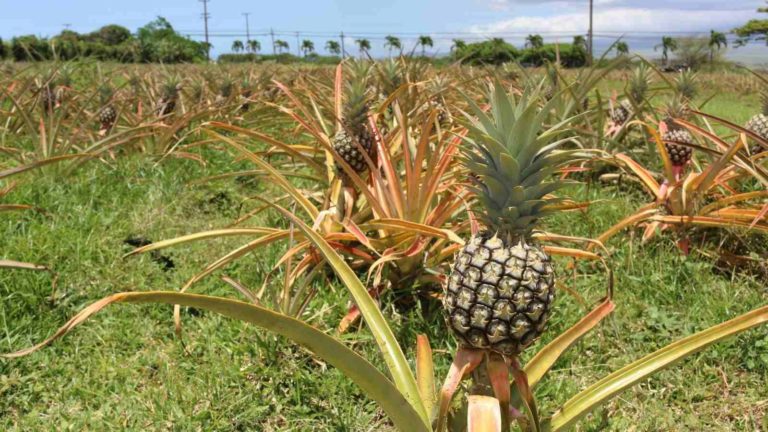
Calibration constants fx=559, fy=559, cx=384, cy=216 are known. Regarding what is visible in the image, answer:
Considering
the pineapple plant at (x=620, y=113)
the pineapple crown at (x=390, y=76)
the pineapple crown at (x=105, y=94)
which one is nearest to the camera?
the pineapple crown at (x=390, y=76)

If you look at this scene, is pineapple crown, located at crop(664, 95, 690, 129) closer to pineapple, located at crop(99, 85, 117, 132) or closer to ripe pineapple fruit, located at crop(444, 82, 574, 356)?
ripe pineapple fruit, located at crop(444, 82, 574, 356)

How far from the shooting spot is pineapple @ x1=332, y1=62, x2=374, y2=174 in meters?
2.74

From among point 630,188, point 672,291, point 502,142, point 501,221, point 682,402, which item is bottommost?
point 682,402

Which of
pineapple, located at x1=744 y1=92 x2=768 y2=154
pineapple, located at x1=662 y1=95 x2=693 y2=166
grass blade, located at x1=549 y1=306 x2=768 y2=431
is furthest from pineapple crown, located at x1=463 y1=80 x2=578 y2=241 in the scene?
pineapple, located at x1=744 y1=92 x2=768 y2=154

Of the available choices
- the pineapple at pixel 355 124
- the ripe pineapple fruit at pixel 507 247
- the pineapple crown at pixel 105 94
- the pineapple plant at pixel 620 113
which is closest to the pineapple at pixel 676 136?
the pineapple plant at pixel 620 113

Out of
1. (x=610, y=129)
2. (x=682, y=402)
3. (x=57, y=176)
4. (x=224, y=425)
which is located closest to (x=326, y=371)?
(x=224, y=425)

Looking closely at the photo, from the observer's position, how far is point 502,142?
4.52 feet

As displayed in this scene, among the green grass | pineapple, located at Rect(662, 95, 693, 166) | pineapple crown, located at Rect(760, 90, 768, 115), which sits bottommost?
the green grass

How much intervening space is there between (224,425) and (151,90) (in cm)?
483

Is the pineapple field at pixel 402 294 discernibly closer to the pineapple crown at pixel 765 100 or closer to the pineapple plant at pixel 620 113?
the pineapple crown at pixel 765 100

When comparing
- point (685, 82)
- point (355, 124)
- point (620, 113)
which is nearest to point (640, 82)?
point (620, 113)

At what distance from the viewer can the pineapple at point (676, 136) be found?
3158 millimetres

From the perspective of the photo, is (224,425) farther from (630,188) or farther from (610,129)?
(610,129)

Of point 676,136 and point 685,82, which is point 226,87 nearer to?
point 685,82
